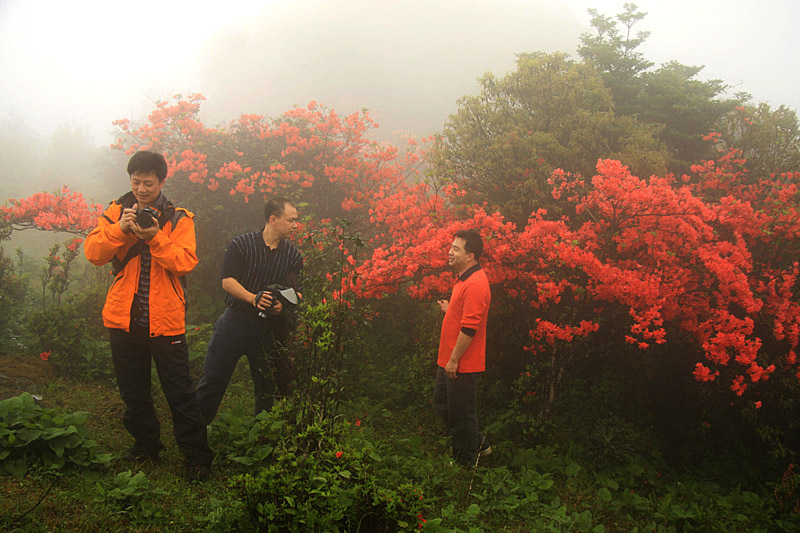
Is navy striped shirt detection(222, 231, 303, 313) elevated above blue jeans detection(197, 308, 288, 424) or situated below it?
above

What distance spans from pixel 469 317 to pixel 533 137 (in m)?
3.62

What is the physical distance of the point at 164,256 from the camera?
9.56 feet

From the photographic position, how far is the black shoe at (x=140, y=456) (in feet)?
10.5

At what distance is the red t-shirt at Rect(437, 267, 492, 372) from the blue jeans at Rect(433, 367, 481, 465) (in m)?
0.12

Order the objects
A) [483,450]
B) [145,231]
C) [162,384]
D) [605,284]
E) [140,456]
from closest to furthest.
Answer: [145,231] → [162,384] → [140,456] → [483,450] → [605,284]

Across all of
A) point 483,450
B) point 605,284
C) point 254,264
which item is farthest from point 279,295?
point 605,284

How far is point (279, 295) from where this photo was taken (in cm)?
338

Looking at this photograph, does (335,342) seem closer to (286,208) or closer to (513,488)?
(286,208)

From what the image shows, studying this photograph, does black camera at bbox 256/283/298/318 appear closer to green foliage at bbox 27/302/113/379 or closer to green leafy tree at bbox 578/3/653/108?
green foliage at bbox 27/302/113/379

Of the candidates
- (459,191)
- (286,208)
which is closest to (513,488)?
(286,208)

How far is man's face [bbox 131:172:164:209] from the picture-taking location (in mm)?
2947

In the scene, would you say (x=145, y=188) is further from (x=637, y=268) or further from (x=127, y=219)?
(x=637, y=268)

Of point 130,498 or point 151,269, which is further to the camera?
point 151,269

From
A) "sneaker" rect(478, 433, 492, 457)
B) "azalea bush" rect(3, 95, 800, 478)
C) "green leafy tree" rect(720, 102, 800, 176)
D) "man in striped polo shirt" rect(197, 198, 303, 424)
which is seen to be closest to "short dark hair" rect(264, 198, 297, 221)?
"man in striped polo shirt" rect(197, 198, 303, 424)
